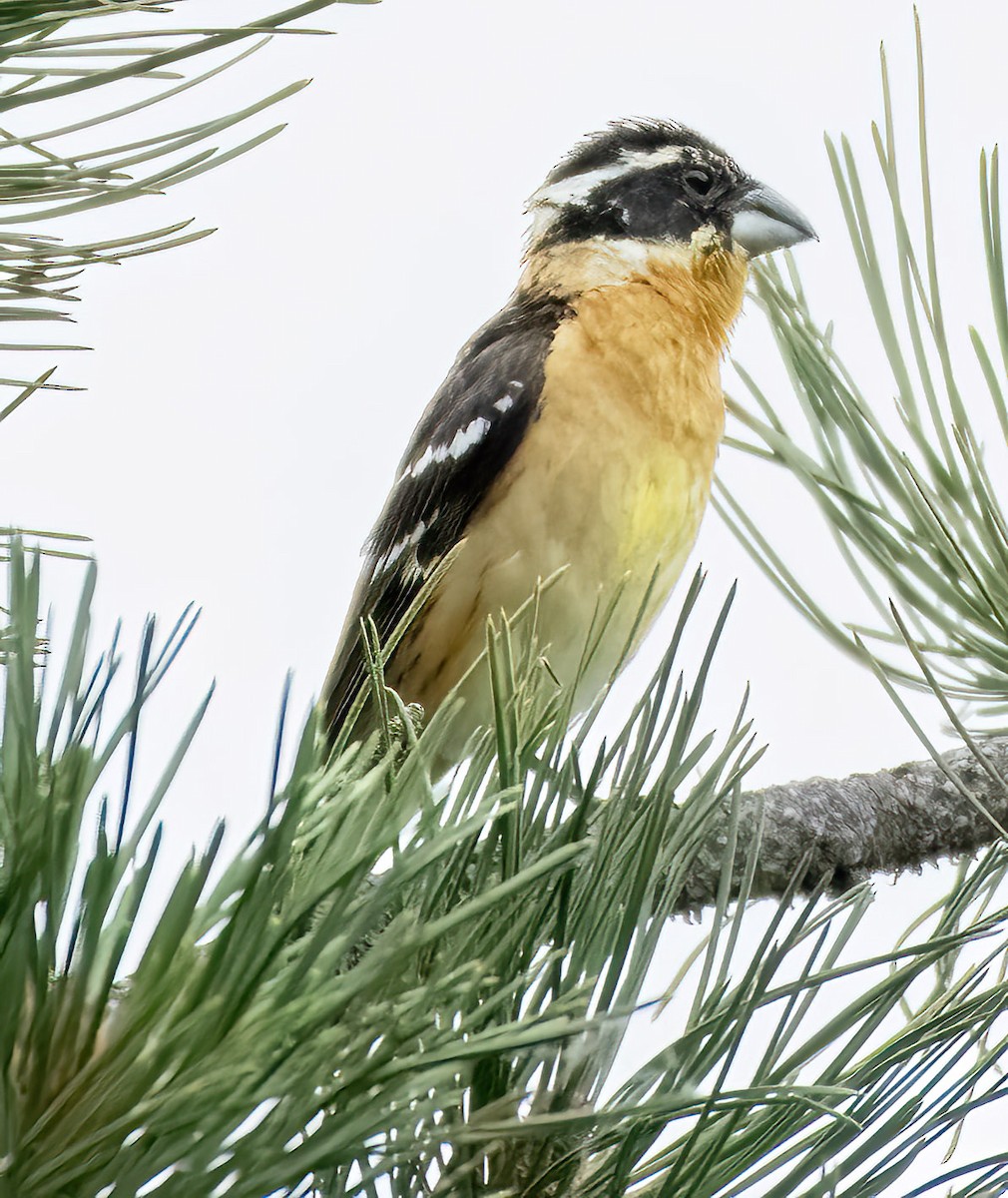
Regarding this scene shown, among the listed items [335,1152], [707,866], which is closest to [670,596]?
[707,866]

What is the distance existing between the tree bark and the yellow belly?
0.54 meters

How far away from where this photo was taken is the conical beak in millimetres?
3127

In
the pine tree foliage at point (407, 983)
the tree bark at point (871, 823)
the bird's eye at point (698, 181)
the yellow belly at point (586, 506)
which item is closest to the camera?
the pine tree foliage at point (407, 983)

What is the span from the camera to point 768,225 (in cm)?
312

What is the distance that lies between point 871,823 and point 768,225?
5.16 ft

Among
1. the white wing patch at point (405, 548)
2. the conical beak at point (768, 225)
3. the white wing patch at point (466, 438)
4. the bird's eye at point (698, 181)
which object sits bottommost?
the white wing patch at point (405, 548)

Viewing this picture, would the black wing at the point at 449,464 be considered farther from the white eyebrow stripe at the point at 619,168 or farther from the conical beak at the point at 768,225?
the conical beak at the point at 768,225

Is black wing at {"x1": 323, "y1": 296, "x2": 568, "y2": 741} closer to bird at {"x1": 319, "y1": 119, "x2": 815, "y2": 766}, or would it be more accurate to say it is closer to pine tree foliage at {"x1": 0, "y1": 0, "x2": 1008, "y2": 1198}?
bird at {"x1": 319, "y1": 119, "x2": 815, "y2": 766}

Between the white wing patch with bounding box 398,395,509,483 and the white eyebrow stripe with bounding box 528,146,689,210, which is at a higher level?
the white eyebrow stripe with bounding box 528,146,689,210

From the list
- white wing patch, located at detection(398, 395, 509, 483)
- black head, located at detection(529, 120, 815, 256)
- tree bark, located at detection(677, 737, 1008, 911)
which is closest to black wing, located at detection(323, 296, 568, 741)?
white wing patch, located at detection(398, 395, 509, 483)

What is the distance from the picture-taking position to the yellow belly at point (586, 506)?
8.34 ft

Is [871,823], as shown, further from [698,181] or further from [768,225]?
[698,181]

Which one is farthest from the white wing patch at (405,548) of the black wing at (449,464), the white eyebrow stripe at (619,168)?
the white eyebrow stripe at (619,168)

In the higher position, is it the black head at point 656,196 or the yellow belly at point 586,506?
the black head at point 656,196
